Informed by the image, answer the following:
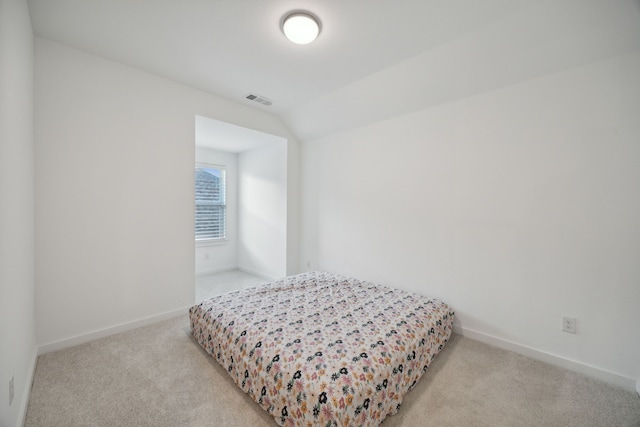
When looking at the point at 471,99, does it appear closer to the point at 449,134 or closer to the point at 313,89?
the point at 449,134

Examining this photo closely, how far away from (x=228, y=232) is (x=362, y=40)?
4.11 meters

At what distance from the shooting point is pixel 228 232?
5047 millimetres

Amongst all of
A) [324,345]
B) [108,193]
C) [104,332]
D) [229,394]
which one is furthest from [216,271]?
[324,345]

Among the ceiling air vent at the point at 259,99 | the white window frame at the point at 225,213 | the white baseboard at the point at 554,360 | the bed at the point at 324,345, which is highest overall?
the ceiling air vent at the point at 259,99

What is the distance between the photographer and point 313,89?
2957 millimetres

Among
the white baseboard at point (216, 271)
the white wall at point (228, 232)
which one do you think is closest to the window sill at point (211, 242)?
the white wall at point (228, 232)

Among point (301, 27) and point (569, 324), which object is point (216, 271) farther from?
point (569, 324)

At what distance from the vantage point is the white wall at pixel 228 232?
4.68 metres

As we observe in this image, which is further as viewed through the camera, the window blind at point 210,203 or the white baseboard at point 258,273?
the window blind at point 210,203

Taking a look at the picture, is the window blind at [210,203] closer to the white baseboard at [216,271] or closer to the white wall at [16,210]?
the white baseboard at [216,271]

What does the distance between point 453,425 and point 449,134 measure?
8.03 ft

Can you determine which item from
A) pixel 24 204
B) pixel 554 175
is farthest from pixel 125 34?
pixel 554 175

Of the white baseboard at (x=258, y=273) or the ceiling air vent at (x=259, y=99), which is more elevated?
the ceiling air vent at (x=259, y=99)

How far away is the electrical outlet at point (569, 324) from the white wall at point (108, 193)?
363 cm
